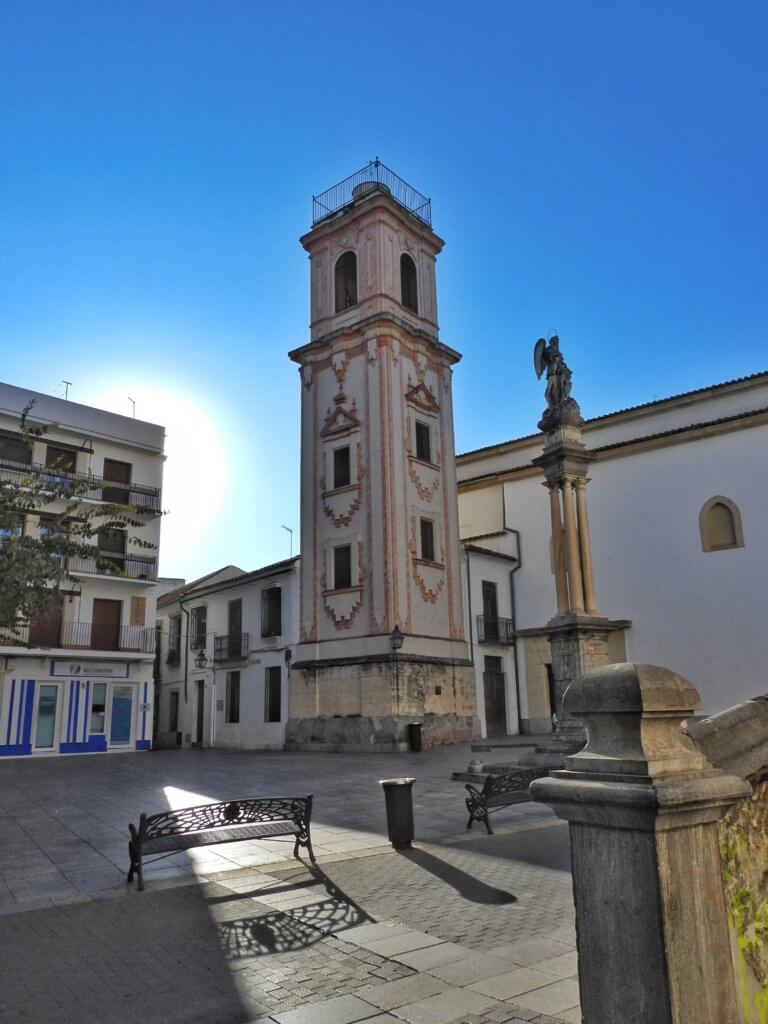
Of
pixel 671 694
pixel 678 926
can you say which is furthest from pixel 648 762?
pixel 678 926

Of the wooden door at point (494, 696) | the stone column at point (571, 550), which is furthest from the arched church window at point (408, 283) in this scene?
the stone column at point (571, 550)

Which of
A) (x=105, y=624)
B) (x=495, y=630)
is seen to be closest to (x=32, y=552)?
(x=105, y=624)

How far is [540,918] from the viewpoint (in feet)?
18.1

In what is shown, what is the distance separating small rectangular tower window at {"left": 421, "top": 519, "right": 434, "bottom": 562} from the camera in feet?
86.9

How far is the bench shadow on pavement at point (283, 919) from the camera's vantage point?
5.16 meters

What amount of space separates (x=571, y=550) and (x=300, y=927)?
38.1ft

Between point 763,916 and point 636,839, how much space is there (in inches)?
38.1

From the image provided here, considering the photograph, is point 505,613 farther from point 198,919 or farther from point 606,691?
point 606,691

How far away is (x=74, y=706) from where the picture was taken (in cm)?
2686

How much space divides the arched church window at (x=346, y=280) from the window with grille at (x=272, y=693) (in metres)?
13.5

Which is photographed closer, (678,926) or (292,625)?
(678,926)

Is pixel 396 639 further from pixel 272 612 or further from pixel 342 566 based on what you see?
pixel 272 612

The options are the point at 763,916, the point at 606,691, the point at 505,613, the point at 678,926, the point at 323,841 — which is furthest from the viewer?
the point at 505,613

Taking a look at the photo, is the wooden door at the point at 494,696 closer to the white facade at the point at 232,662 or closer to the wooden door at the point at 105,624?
the white facade at the point at 232,662
